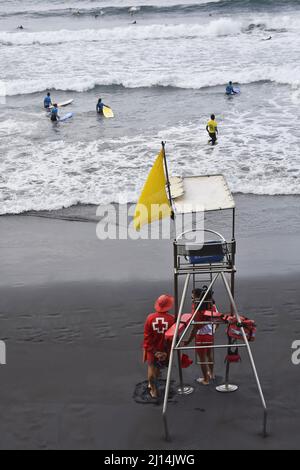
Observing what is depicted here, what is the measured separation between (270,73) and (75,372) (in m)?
24.4

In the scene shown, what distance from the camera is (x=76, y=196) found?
16406 mm

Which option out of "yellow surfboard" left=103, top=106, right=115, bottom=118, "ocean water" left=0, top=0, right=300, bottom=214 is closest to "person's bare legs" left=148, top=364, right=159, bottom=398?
"ocean water" left=0, top=0, right=300, bottom=214

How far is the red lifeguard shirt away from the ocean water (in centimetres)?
863

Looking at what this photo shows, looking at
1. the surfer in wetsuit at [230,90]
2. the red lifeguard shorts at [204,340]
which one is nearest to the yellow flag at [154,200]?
the red lifeguard shorts at [204,340]

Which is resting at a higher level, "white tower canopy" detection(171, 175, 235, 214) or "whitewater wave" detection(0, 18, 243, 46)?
"whitewater wave" detection(0, 18, 243, 46)

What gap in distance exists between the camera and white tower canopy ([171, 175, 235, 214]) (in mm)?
7477

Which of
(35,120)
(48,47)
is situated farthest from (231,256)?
(48,47)

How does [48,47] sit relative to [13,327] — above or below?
above

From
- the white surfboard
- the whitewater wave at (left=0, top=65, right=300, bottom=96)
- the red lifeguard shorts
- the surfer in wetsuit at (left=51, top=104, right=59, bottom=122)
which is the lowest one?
the red lifeguard shorts

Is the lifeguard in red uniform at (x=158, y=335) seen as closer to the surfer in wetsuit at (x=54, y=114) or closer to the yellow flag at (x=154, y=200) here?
the yellow flag at (x=154, y=200)

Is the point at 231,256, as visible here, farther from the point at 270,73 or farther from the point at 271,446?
the point at 270,73

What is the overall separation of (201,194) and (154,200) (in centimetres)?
92

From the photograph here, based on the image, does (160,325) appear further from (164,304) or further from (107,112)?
(107,112)

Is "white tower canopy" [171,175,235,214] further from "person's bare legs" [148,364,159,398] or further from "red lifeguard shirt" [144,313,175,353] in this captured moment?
"person's bare legs" [148,364,159,398]
